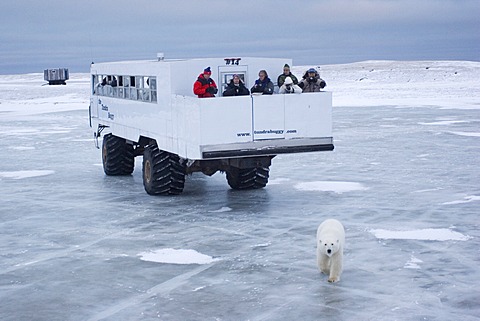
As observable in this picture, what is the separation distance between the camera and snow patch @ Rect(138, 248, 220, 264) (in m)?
9.68

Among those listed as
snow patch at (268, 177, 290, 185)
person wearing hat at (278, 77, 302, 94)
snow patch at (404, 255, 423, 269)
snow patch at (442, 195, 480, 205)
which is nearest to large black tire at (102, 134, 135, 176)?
snow patch at (268, 177, 290, 185)

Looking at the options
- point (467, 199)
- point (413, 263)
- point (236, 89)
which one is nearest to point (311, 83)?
point (236, 89)

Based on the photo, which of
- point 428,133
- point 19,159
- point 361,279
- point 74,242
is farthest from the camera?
point 428,133

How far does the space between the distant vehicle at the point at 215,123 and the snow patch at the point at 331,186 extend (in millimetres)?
859

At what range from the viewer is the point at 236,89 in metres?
13.4

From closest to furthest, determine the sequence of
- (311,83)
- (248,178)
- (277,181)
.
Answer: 1. (311,83)
2. (248,178)
3. (277,181)

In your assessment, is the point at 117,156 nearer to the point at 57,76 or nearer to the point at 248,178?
the point at 248,178

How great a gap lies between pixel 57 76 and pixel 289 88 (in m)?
75.5

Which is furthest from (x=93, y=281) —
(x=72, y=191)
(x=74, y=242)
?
(x=72, y=191)

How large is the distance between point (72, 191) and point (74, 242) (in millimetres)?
4653

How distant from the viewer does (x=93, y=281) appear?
8.84 metres

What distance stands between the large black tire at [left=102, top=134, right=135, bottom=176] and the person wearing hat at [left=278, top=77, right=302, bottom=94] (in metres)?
5.44

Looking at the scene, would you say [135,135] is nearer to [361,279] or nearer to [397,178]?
[397,178]

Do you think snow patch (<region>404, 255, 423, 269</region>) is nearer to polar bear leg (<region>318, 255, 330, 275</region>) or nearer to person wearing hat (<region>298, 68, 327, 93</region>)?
polar bear leg (<region>318, 255, 330, 275</region>)
